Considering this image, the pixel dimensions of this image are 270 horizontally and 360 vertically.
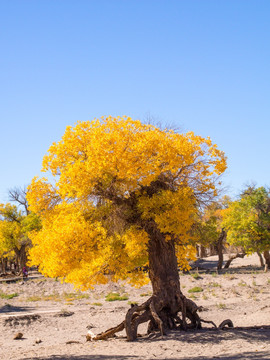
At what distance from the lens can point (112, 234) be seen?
511 inches

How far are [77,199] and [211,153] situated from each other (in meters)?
4.71

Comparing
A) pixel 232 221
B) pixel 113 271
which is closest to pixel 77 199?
pixel 113 271

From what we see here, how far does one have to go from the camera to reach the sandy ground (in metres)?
10.8

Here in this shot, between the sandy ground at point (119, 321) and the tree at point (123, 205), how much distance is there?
4.76ft

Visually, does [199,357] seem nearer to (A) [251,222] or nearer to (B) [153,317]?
(B) [153,317]

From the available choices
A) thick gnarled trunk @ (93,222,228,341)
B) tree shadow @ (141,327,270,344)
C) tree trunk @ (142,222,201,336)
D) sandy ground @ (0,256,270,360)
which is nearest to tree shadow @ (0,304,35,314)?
sandy ground @ (0,256,270,360)

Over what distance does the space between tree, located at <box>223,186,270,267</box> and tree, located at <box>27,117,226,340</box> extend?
20.0m

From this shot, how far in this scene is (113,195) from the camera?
1262 centimetres

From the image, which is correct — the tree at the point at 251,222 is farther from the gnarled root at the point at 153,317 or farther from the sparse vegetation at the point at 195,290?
the gnarled root at the point at 153,317

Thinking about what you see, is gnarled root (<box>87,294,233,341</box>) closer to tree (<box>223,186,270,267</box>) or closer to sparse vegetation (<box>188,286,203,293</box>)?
sparse vegetation (<box>188,286,203,293</box>)

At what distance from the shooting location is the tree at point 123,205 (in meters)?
11.6

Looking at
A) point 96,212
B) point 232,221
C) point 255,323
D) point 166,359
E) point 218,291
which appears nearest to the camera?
point 166,359

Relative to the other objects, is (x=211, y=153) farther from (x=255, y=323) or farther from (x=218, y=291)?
(x=218, y=291)

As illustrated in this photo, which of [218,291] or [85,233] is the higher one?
[85,233]
